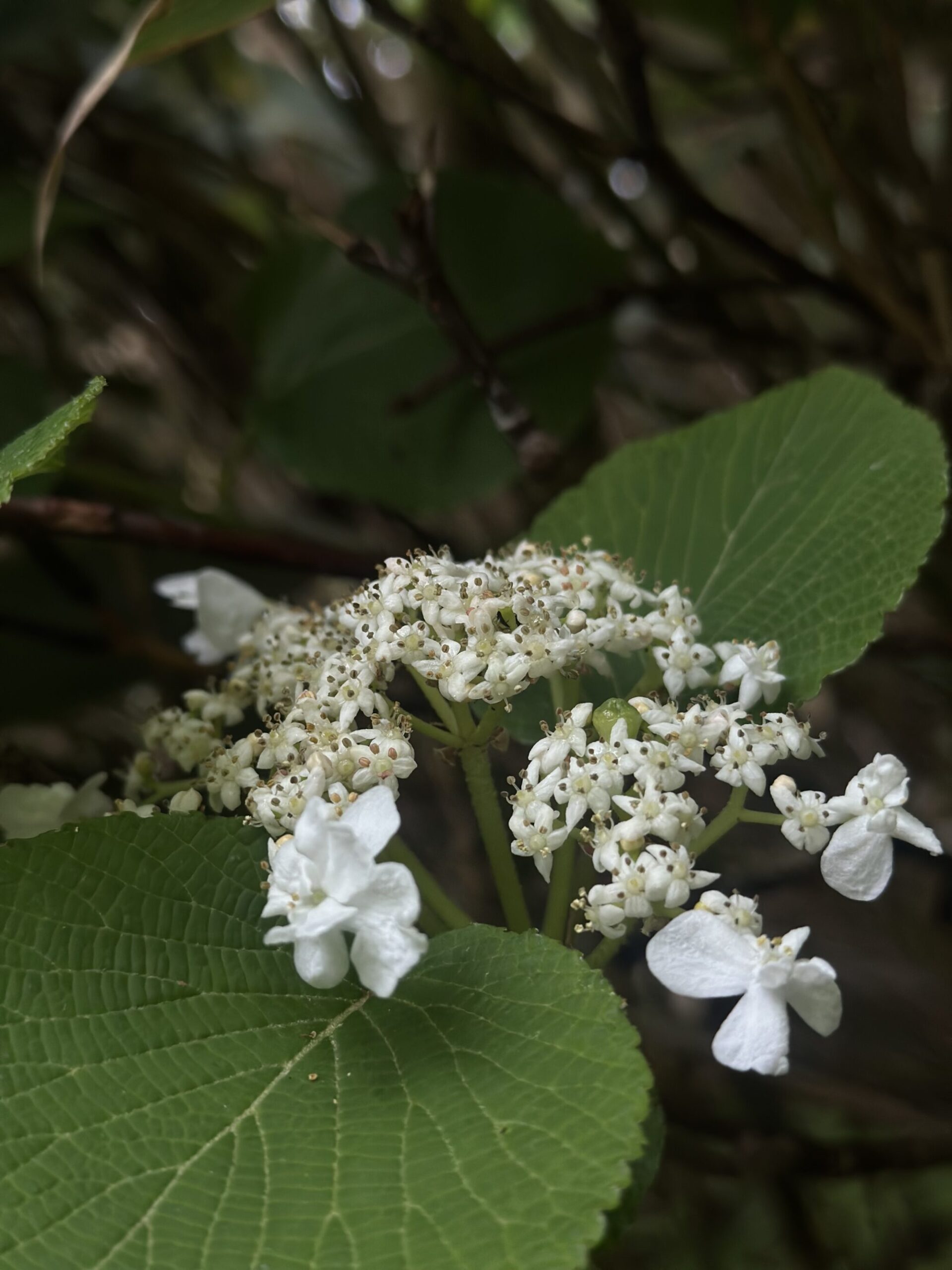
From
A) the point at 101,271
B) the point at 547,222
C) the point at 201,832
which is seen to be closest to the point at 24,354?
the point at 101,271

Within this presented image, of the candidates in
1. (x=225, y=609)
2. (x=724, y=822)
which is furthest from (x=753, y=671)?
(x=225, y=609)

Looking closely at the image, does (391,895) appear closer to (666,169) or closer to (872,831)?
(872,831)

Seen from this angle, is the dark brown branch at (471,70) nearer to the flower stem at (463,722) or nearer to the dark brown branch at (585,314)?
the dark brown branch at (585,314)

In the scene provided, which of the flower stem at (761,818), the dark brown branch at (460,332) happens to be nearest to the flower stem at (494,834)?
the flower stem at (761,818)

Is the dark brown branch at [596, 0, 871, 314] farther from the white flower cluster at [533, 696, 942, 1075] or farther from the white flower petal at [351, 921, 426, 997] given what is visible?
the white flower petal at [351, 921, 426, 997]

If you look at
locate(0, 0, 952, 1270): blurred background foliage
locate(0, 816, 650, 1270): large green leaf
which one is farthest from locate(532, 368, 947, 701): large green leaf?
locate(0, 816, 650, 1270): large green leaf

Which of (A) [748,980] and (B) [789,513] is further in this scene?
(B) [789,513]
